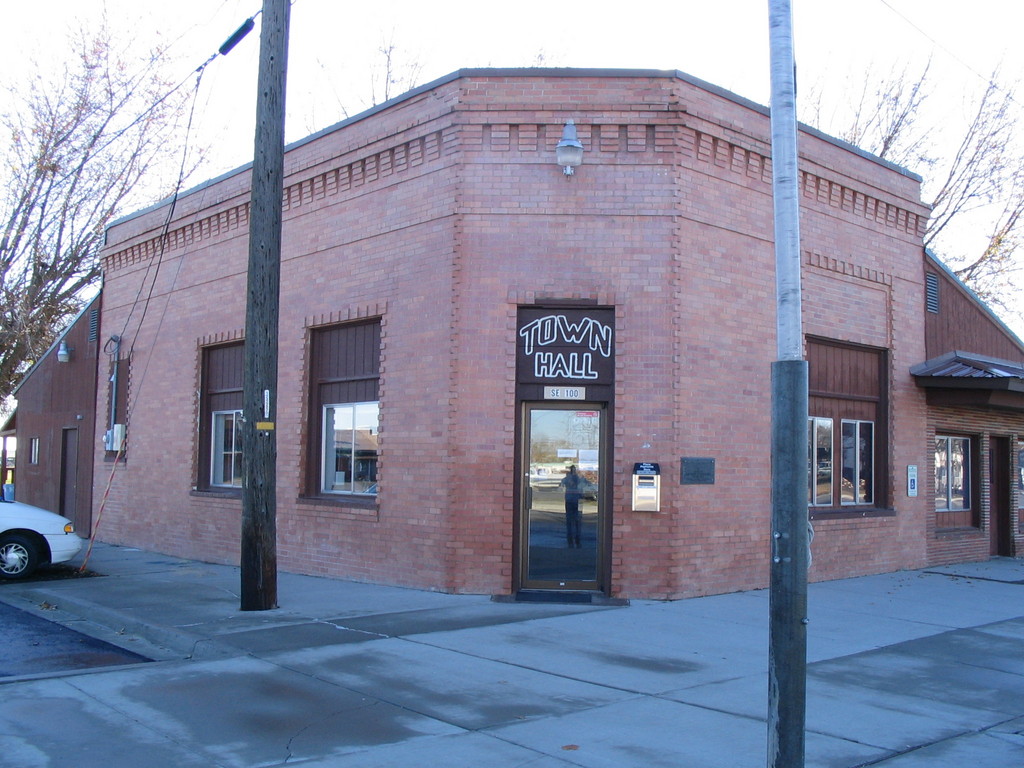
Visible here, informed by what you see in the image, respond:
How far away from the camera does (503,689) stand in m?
7.51

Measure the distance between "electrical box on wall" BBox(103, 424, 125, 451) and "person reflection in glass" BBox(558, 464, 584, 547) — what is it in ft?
34.3

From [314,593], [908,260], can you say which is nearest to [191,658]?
[314,593]

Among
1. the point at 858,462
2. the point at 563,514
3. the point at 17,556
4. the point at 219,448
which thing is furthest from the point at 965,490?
the point at 17,556

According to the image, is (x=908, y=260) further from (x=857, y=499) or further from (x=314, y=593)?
(x=314, y=593)

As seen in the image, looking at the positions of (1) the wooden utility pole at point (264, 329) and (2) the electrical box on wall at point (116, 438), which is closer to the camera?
(1) the wooden utility pole at point (264, 329)

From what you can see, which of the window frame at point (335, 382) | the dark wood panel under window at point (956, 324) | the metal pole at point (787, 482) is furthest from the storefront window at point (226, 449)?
the metal pole at point (787, 482)

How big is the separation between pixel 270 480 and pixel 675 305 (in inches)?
204

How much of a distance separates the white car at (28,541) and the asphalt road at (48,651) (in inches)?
120

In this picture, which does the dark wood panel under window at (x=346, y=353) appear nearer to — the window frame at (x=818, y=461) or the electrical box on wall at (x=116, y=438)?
the electrical box on wall at (x=116, y=438)

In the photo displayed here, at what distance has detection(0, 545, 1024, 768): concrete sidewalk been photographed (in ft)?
20.0

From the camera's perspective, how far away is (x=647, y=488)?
1155 cm

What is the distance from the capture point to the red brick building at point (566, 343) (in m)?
11.8

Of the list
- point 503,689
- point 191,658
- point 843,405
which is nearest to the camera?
point 503,689

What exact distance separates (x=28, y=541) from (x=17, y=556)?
0.24m
